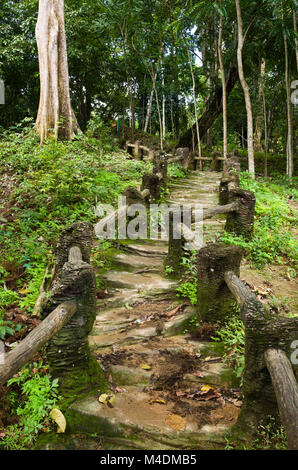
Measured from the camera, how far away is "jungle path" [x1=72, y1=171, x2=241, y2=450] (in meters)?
2.27

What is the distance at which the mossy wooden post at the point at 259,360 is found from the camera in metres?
2.07

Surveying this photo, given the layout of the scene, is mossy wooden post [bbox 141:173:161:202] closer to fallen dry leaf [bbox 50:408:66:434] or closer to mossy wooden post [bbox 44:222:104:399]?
mossy wooden post [bbox 44:222:104:399]

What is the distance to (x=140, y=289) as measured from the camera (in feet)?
15.0

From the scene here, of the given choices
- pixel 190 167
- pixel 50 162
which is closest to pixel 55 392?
pixel 50 162

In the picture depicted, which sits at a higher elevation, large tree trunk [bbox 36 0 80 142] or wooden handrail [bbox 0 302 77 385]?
large tree trunk [bbox 36 0 80 142]

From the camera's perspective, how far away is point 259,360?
2164 mm

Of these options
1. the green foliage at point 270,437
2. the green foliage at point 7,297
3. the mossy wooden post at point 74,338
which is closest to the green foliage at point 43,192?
the green foliage at point 7,297

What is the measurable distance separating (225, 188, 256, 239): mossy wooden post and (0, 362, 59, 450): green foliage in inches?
163

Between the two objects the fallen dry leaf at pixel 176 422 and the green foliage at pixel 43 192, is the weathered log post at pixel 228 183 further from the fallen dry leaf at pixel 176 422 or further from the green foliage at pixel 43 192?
the fallen dry leaf at pixel 176 422

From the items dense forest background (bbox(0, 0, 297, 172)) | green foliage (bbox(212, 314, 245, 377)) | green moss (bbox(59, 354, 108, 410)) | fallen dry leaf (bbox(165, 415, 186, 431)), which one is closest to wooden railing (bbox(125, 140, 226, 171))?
dense forest background (bbox(0, 0, 297, 172))

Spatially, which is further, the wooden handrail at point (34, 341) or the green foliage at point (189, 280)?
the green foliage at point (189, 280)

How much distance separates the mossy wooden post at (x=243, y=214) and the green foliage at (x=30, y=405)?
4134mm

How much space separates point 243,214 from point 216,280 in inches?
106
